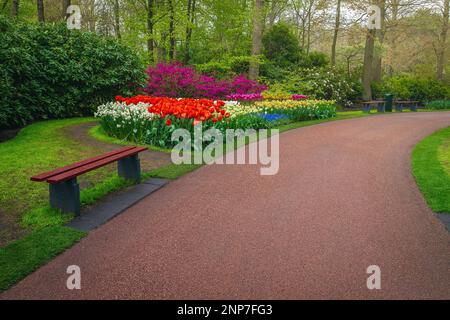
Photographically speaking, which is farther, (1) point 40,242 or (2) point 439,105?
(2) point 439,105

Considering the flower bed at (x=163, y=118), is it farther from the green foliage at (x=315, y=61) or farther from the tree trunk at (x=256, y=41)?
the green foliage at (x=315, y=61)

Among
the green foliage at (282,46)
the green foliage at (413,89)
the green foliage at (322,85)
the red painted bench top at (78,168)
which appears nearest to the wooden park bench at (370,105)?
the green foliage at (322,85)

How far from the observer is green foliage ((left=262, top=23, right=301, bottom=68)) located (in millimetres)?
21719

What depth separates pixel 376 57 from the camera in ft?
84.1

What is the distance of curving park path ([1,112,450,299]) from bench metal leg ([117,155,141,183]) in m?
0.55

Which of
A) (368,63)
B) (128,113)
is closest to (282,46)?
(368,63)

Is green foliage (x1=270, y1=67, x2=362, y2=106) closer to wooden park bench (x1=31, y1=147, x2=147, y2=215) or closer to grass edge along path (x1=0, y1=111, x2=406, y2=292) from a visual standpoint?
wooden park bench (x1=31, y1=147, x2=147, y2=215)

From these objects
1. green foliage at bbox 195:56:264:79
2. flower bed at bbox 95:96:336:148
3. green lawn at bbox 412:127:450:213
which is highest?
green foliage at bbox 195:56:264:79

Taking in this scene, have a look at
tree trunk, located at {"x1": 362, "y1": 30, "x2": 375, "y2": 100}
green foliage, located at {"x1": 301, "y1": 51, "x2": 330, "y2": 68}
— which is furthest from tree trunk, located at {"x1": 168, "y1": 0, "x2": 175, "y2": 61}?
tree trunk, located at {"x1": 362, "y1": 30, "x2": 375, "y2": 100}

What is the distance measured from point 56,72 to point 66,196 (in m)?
8.43

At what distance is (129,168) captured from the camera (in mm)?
5379

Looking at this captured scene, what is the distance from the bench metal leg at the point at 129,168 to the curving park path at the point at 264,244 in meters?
0.55

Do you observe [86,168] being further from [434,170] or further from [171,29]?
[171,29]
